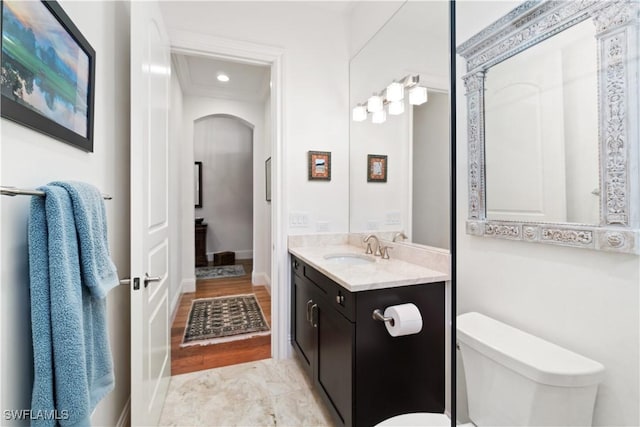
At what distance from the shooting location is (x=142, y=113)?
4.00 ft

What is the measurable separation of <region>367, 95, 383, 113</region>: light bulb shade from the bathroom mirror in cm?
5

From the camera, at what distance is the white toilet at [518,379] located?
80 centimetres

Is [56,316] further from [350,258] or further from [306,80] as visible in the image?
[306,80]

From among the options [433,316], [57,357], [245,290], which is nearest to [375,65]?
[433,316]

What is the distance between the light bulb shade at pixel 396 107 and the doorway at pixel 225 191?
1.09 meters

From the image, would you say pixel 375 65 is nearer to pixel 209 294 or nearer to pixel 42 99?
pixel 42 99

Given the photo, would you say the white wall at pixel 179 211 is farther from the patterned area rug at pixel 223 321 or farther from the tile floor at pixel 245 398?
the tile floor at pixel 245 398

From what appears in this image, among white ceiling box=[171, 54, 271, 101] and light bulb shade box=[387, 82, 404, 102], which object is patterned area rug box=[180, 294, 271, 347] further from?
white ceiling box=[171, 54, 271, 101]

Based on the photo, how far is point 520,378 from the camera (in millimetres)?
853

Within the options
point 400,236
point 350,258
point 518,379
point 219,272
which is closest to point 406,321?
point 518,379

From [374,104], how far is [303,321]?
166 centimetres

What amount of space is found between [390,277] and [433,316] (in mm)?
263

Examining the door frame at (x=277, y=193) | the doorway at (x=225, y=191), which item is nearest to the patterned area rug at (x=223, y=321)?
the doorway at (x=225, y=191)

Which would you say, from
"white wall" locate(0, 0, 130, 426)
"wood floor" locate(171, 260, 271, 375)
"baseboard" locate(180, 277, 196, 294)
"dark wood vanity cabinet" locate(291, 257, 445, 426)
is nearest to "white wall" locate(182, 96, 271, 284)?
"baseboard" locate(180, 277, 196, 294)
